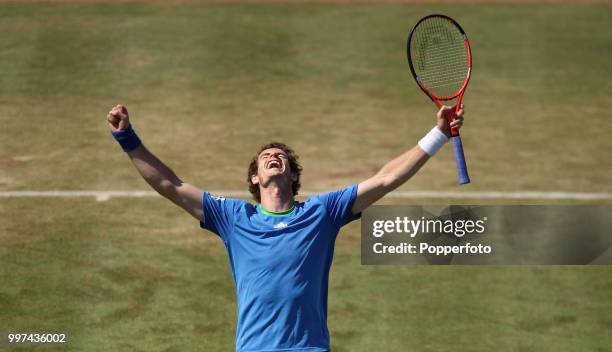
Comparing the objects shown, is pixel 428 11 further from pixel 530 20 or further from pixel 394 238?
pixel 394 238

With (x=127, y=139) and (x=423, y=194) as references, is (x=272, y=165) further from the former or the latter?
(x=423, y=194)

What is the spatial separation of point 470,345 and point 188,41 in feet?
32.4

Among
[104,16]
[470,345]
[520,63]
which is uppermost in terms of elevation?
[104,16]

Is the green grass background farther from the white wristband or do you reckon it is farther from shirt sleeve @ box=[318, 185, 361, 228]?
the white wristband

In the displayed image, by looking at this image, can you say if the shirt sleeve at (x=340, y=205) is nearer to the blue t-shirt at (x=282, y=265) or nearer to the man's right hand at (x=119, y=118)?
the blue t-shirt at (x=282, y=265)

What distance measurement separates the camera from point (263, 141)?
1600cm

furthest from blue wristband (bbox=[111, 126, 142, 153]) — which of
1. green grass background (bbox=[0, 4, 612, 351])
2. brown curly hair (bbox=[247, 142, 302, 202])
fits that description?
green grass background (bbox=[0, 4, 612, 351])

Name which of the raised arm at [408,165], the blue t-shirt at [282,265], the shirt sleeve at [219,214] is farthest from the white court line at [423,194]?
the raised arm at [408,165]

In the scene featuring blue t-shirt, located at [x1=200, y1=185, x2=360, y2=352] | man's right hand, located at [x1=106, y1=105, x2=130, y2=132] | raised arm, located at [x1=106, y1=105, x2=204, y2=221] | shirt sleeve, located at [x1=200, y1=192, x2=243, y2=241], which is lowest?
blue t-shirt, located at [x1=200, y1=185, x2=360, y2=352]

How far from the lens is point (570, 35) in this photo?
2012 centimetres

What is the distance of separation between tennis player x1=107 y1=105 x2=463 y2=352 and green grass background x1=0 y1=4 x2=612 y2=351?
11.4ft

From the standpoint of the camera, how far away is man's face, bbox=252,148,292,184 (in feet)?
26.0

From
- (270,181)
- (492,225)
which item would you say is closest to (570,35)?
(492,225)

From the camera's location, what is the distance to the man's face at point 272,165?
7.91m
